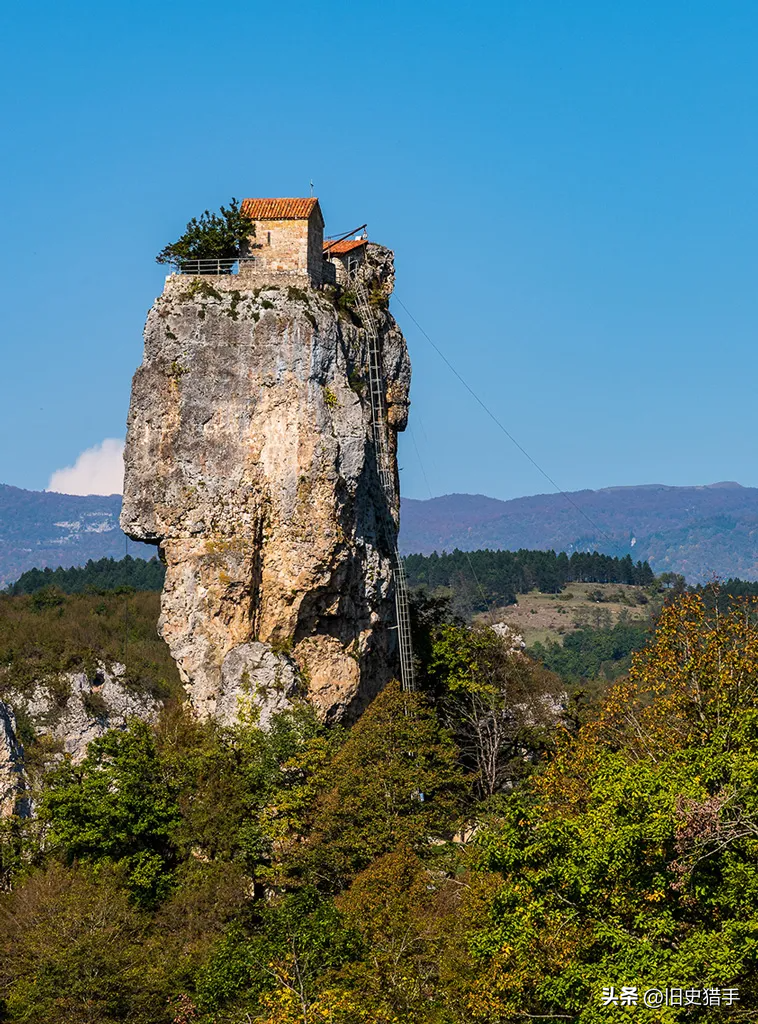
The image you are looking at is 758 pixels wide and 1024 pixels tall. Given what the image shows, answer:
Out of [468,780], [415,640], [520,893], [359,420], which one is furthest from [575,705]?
[520,893]

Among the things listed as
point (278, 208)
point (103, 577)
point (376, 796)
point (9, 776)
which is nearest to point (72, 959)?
point (376, 796)

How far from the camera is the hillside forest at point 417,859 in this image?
21.0 metres

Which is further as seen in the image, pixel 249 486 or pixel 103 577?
pixel 103 577

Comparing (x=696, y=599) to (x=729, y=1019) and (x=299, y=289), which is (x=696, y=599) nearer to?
(x=729, y=1019)

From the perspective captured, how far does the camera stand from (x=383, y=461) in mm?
45344

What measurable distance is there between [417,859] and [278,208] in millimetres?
19579

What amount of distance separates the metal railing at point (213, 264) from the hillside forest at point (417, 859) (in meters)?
12.4

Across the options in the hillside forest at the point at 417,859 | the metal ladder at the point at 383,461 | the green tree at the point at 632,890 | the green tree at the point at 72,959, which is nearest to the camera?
the green tree at the point at 632,890

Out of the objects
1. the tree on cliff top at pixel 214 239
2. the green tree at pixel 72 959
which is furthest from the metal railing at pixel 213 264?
the green tree at pixel 72 959

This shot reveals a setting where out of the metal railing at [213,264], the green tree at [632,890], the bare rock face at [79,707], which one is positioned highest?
the metal railing at [213,264]

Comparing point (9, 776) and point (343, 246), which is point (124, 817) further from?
point (343, 246)

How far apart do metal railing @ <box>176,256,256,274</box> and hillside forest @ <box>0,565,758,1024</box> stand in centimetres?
1241

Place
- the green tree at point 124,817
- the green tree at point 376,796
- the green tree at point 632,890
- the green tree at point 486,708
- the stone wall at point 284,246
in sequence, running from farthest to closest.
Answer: the green tree at point 486,708 < the stone wall at point 284,246 < the green tree at point 124,817 < the green tree at point 376,796 < the green tree at point 632,890

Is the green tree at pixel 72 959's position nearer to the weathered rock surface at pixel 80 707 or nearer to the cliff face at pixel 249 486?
the cliff face at pixel 249 486
